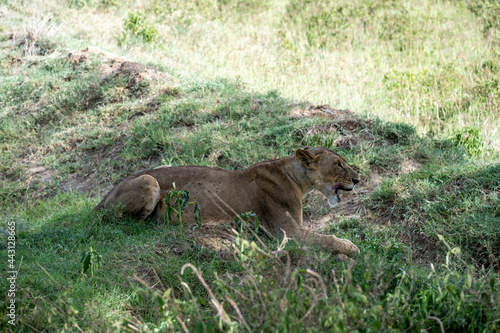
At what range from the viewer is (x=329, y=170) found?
5.90 m

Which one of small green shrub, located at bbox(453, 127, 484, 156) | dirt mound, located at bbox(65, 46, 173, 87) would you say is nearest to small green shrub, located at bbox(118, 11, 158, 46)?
dirt mound, located at bbox(65, 46, 173, 87)

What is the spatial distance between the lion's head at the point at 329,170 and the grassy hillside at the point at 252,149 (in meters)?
0.63

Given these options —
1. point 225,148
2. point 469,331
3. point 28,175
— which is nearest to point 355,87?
point 225,148

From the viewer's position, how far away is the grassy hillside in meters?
3.54

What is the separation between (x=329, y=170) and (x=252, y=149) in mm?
2232

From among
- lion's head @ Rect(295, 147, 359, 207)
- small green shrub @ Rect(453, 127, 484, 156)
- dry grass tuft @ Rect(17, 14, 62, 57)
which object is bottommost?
dry grass tuft @ Rect(17, 14, 62, 57)

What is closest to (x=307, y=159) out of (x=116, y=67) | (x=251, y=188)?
(x=251, y=188)

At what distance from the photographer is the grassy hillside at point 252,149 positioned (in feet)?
11.6

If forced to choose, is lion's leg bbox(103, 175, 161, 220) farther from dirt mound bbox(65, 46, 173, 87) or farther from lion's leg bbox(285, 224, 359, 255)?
dirt mound bbox(65, 46, 173, 87)

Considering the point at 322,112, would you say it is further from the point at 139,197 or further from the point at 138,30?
the point at 138,30

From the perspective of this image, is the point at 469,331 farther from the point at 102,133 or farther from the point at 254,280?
the point at 102,133

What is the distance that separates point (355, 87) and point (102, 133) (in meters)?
4.99

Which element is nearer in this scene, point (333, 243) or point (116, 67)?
point (333, 243)

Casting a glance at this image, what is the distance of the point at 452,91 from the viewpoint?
10805 millimetres
